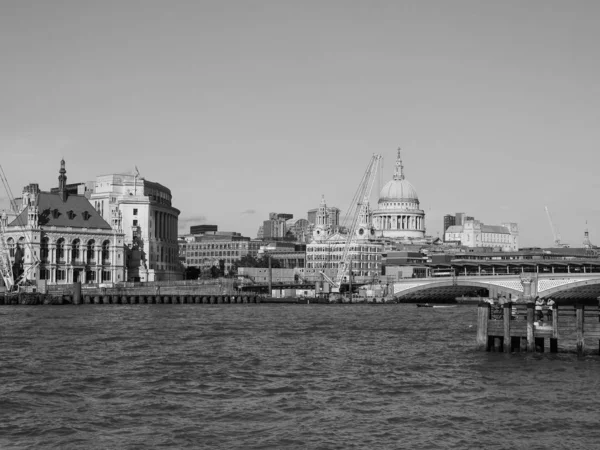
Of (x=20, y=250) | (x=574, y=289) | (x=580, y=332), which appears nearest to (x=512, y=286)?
(x=574, y=289)

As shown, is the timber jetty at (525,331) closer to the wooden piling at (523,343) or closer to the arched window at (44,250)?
the wooden piling at (523,343)

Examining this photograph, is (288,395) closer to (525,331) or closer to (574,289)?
(525,331)

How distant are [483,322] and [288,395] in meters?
20.3

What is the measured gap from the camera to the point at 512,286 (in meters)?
163

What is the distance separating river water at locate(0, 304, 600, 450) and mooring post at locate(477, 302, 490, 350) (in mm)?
1004

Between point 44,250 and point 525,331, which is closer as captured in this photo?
point 525,331

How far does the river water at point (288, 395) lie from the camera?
3753cm

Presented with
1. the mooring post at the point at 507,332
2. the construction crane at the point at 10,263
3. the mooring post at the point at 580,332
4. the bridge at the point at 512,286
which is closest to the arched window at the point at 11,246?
the construction crane at the point at 10,263

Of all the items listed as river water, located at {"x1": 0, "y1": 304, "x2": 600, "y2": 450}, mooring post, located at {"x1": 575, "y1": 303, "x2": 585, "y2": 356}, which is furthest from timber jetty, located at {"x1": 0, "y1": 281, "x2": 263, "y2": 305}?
mooring post, located at {"x1": 575, "y1": 303, "x2": 585, "y2": 356}

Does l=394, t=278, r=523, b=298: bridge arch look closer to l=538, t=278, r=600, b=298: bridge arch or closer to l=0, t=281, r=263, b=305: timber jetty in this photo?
l=538, t=278, r=600, b=298: bridge arch

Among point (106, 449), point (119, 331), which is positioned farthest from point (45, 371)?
point (119, 331)

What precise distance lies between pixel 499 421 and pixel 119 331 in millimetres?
50548

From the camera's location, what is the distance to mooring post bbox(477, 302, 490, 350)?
62719mm

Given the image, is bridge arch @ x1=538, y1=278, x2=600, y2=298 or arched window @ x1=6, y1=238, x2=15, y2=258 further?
arched window @ x1=6, y1=238, x2=15, y2=258
